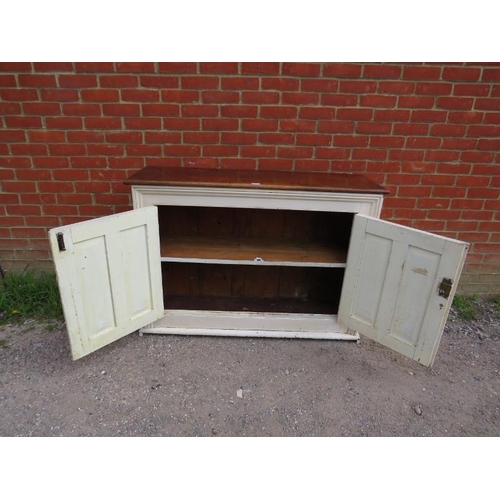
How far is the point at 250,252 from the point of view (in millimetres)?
2494

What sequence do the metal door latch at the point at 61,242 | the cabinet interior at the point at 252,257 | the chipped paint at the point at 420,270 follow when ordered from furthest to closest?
the cabinet interior at the point at 252,257 < the chipped paint at the point at 420,270 < the metal door latch at the point at 61,242

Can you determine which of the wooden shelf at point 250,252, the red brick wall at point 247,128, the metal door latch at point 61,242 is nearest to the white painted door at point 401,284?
the wooden shelf at point 250,252

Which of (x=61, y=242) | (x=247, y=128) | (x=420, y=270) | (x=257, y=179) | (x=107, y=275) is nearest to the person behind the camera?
(x=61, y=242)

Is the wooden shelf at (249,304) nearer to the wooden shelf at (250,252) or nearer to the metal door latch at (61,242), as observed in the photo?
the wooden shelf at (250,252)

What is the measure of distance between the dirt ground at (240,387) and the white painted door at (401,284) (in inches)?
11.6

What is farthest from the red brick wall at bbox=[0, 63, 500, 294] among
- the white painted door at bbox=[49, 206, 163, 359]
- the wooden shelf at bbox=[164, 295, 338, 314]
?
the wooden shelf at bbox=[164, 295, 338, 314]

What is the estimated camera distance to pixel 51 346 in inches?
95.4

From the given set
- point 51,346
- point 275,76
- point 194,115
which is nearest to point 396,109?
point 275,76

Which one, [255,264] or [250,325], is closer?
[255,264]

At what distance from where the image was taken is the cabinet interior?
8.18 ft

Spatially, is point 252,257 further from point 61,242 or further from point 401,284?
point 61,242

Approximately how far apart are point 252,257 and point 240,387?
821mm

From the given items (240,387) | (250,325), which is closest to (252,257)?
(250,325)

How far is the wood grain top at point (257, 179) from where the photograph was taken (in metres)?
2.12
